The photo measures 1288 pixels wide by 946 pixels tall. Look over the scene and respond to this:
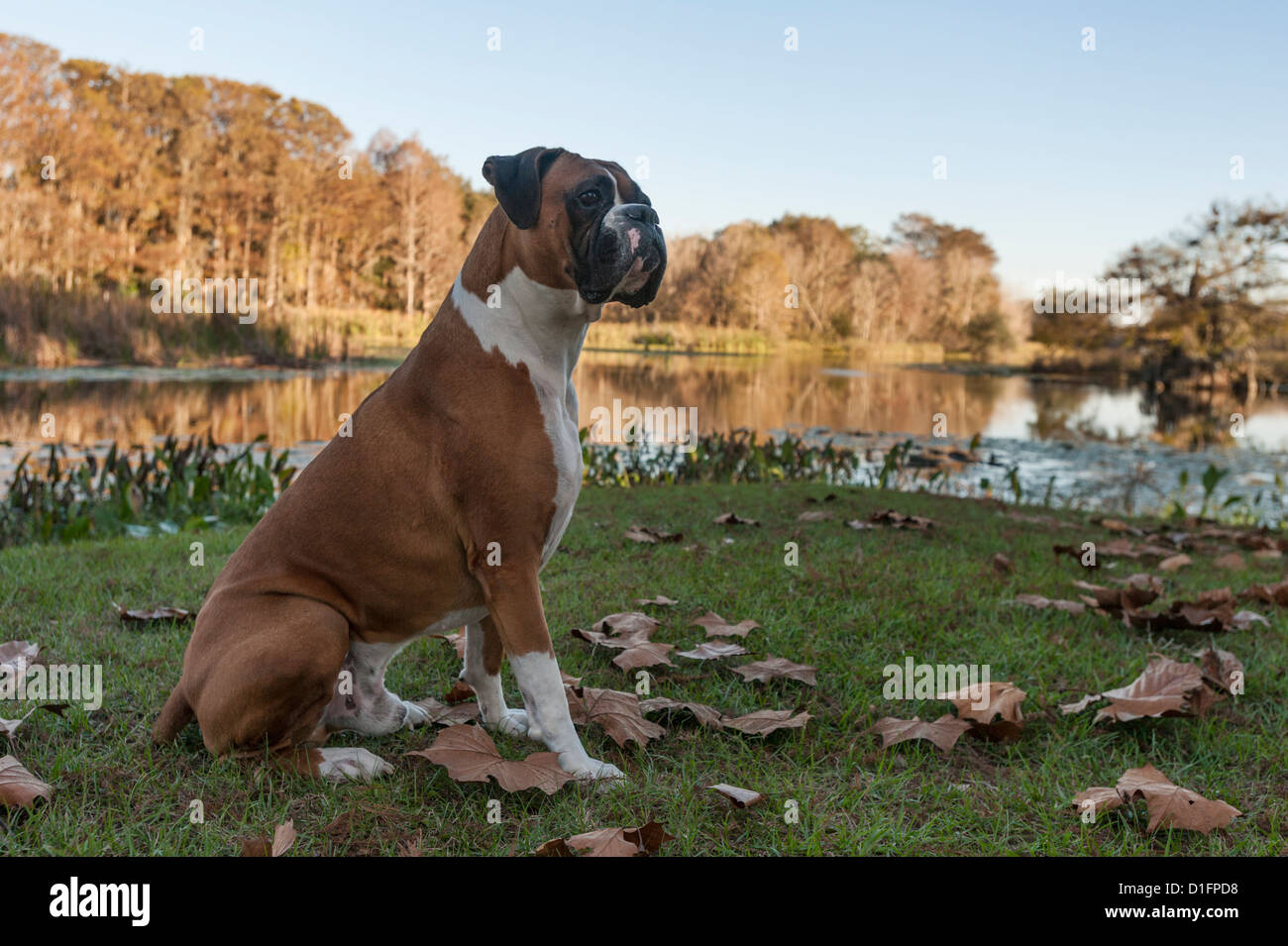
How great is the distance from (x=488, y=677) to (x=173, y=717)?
0.94 metres

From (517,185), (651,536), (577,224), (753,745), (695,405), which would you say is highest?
(517,185)

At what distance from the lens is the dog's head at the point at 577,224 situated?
2.46 meters

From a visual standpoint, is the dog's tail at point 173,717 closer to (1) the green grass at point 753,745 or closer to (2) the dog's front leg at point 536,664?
(1) the green grass at point 753,745

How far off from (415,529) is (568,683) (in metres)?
0.90

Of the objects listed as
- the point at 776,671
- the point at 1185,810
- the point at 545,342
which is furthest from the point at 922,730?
the point at 545,342

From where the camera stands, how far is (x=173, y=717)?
256cm

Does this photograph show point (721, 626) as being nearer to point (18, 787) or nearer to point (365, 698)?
point (365, 698)

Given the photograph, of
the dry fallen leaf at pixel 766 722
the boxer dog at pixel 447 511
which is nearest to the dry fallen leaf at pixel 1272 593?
the dry fallen leaf at pixel 766 722

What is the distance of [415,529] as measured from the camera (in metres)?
2.56

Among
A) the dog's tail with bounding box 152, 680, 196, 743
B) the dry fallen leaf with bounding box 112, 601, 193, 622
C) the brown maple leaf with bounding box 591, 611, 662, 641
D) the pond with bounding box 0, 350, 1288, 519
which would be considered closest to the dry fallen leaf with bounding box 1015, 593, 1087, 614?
the brown maple leaf with bounding box 591, 611, 662, 641

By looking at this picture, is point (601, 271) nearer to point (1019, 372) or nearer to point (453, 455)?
point (453, 455)

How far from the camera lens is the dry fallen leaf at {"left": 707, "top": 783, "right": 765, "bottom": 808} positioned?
7.16 feet

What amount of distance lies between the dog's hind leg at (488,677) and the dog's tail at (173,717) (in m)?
0.85

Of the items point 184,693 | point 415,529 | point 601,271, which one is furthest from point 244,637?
point 601,271
